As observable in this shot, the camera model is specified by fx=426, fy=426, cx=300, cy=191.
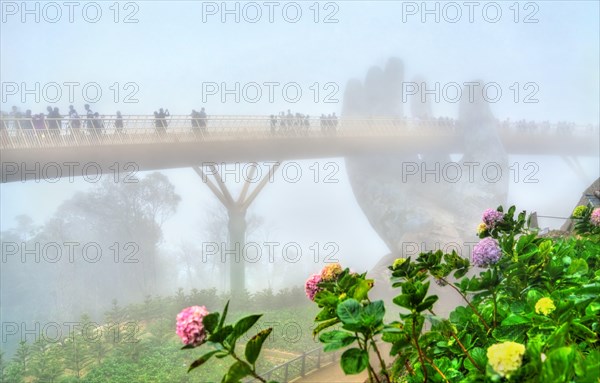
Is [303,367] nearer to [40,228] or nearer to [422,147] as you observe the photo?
[422,147]

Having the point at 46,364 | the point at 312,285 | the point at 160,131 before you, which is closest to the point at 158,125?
the point at 160,131

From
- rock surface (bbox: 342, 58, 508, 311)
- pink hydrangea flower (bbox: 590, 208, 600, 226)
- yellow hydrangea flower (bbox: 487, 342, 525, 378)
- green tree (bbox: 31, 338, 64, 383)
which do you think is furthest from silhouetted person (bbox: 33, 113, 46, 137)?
rock surface (bbox: 342, 58, 508, 311)

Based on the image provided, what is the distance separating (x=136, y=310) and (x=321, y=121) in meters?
11.7

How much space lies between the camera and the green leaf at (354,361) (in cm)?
93

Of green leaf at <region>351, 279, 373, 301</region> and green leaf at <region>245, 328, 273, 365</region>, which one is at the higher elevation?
green leaf at <region>351, 279, 373, 301</region>

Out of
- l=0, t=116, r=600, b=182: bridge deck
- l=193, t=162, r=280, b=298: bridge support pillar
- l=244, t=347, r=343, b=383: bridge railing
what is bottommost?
l=244, t=347, r=343, b=383: bridge railing

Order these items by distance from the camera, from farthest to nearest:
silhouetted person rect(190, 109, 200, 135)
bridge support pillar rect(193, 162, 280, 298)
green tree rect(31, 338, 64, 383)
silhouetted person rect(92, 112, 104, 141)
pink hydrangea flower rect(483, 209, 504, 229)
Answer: bridge support pillar rect(193, 162, 280, 298) → silhouetted person rect(190, 109, 200, 135) → silhouetted person rect(92, 112, 104, 141) → green tree rect(31, 338, 64, 383) → pink hydrangea flower rect(483, 209, 504, 229)

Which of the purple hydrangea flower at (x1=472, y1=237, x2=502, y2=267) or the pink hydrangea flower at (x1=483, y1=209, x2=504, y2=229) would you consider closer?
the purple hydrangea flower at (x1=472, y1=237, x2=502, y2=267)

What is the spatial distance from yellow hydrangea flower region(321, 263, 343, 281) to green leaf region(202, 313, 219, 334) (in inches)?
23.6

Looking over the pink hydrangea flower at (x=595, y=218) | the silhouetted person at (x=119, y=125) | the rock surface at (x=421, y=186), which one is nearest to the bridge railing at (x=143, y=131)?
the silhouetted person at (x=119, y=125)

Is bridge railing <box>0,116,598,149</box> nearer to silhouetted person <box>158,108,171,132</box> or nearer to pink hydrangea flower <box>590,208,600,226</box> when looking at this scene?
silhouetted person <box>158,108,171,132</box>

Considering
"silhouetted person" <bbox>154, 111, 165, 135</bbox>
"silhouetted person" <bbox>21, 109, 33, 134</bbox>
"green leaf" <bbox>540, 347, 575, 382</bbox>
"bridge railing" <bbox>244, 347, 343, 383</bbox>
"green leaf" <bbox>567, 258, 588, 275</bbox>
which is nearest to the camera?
"green leaf" <bbox>540, 347, 575, 382</bbox>

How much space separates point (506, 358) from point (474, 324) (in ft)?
3.57

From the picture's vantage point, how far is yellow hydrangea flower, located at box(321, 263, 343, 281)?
1472mm
